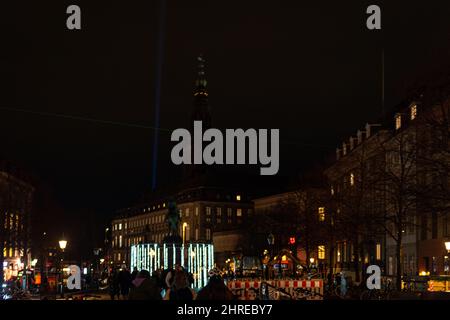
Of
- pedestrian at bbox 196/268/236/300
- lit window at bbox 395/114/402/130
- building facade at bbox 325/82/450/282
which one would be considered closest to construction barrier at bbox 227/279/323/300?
building facade at bbox 325/82/450/282

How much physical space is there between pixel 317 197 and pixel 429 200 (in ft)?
140

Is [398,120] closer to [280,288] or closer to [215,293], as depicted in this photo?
[280,288]

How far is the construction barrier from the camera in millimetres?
38531

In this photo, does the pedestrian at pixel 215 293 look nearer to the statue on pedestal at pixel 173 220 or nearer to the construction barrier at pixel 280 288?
the construction barrier at pixel 280 288

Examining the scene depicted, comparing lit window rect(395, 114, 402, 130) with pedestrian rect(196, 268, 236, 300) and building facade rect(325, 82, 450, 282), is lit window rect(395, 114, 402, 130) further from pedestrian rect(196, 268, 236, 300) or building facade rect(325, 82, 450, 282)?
pedestrian rect(196, 268, 236, 300)

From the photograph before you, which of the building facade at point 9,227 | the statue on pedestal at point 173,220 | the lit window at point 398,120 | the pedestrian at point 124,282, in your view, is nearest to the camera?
the pedestrian at point 124,282

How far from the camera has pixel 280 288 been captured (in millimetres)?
39375

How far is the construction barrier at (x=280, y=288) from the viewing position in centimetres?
3853

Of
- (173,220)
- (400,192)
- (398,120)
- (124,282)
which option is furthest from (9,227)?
(400,192)

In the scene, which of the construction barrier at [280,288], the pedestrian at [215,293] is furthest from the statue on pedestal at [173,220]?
the pedestrian at [215,293]

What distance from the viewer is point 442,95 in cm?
4072

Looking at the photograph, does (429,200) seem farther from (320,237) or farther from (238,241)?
(238,241)

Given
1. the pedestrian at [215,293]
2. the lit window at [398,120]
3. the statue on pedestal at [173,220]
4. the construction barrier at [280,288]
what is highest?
the lit window at [398,120]
